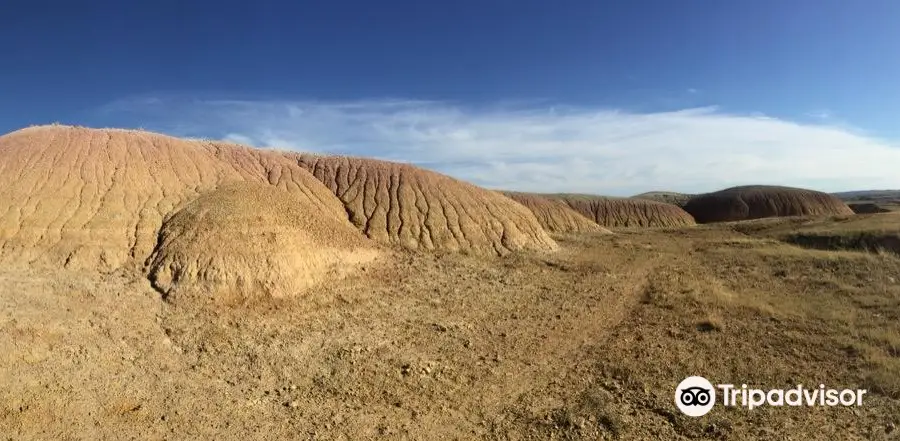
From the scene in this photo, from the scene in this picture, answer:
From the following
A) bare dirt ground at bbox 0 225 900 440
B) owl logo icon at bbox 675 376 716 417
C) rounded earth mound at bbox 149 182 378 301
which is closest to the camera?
bare dirt ground at bbox 0 225 900 440

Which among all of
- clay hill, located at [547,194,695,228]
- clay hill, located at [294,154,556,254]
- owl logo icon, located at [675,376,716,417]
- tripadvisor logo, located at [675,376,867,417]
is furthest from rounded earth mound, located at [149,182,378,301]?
clay hill, located at [547,194,695,228]

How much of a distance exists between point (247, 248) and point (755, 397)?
14.8m

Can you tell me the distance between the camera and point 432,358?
14.3m

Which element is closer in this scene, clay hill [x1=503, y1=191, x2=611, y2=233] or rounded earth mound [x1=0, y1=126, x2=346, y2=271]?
rounded earth mound [x1=0, y1=126, x2=346, y2=271]

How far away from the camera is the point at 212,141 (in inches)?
1197

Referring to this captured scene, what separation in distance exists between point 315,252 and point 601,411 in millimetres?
12388

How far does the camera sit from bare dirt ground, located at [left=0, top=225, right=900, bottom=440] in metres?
10.6

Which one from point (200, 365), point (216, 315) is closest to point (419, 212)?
point (216, 315)

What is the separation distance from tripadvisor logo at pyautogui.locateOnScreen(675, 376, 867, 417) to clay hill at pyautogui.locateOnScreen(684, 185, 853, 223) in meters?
84.6

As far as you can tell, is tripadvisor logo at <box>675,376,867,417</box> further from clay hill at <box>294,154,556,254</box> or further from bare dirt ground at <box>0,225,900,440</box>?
clay hill at <box>294,154,556,254</box>

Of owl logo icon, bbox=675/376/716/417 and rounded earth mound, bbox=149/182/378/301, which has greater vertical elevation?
rounded earth mound, bbox=149/182/378/301

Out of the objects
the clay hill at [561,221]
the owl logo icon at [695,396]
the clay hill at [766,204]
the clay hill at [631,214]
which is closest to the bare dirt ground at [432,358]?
the owl logo icon at [695,396]

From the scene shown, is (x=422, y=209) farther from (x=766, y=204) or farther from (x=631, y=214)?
(x=766, y=204)

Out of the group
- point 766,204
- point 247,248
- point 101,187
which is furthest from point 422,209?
point 766,204
